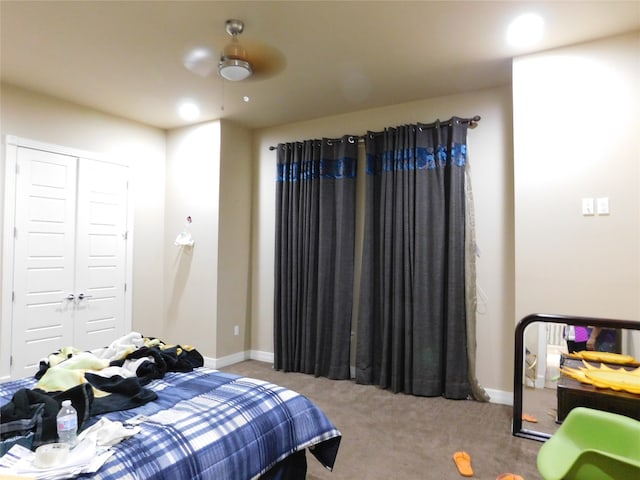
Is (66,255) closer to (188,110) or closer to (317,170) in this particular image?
(188,110)

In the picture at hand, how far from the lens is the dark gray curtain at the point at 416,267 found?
11.6 feet

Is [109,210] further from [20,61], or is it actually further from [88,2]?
[88,2]

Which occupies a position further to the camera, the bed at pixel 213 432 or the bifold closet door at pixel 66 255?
the bifold closet door at pixel 66 255

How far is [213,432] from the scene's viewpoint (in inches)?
62.6

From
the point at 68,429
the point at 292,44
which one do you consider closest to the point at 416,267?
the point at 292,44

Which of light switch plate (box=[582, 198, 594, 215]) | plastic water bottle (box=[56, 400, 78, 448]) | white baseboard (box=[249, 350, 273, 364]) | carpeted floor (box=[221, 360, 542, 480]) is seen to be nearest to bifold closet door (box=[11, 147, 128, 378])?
white baseboard (box=[249, 350, 273, 364])

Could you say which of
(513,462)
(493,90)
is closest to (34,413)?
(513,462)

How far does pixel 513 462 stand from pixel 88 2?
379 cm

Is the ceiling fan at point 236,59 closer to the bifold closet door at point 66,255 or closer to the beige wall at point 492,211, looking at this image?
the beige wall at point 492,211

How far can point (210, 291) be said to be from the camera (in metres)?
4.49

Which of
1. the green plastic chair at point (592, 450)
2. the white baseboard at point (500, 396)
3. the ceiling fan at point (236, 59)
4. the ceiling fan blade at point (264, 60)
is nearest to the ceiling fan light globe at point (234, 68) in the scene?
the ceiling fan at point (236, 59)

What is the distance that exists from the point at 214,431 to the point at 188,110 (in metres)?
3.53

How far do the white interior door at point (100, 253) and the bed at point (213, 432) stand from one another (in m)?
2.30

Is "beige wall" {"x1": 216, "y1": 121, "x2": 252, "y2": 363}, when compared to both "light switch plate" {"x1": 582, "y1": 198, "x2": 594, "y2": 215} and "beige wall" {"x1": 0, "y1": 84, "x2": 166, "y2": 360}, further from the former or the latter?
"light switch plate" {"x1": 582, "y1": 198, "x2": 594, "y2": 215}
